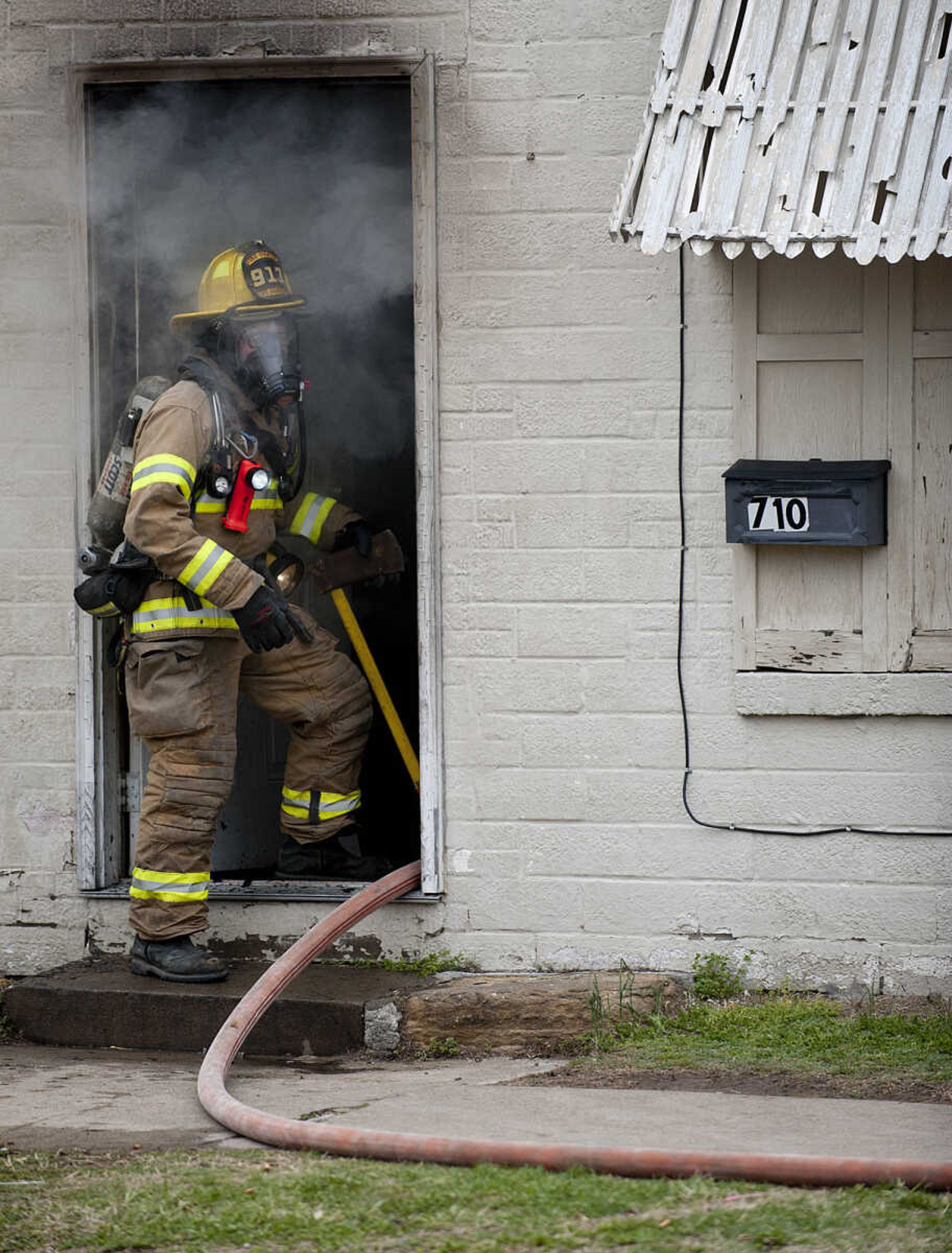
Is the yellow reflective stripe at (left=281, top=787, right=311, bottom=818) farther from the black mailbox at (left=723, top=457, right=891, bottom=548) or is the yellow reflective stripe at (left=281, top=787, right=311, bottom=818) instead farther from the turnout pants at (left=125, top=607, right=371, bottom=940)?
the black mailbox at (left=723, top=457, right=891, bottom=548)

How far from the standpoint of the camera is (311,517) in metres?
6.43

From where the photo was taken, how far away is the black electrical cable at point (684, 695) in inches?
220

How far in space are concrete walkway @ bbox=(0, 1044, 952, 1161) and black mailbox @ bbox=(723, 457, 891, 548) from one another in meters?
1.90

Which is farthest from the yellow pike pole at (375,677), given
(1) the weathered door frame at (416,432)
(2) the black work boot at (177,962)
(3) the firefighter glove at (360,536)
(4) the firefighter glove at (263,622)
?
(2) the black work boot at (177,962)

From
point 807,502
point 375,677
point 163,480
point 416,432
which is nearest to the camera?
point 163,480

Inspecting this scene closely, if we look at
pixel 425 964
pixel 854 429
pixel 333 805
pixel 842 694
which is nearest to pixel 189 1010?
pixel 425 964

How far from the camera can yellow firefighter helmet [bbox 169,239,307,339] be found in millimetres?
5770

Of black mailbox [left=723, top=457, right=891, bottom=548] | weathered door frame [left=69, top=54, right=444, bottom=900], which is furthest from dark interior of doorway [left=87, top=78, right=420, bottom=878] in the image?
black mailbox [left=723, top=457, right=891, bottom=548]

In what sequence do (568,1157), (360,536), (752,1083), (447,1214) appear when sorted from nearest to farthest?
(447,1214)
(568,1157)
(752,1083)
(360,536)

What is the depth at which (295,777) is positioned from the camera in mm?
6410

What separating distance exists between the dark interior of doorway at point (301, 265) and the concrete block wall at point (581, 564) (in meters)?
0.34

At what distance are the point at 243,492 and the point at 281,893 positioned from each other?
4.98 feet

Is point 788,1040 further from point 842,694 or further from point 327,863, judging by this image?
point 327,863

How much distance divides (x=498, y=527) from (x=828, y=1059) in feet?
7.06
